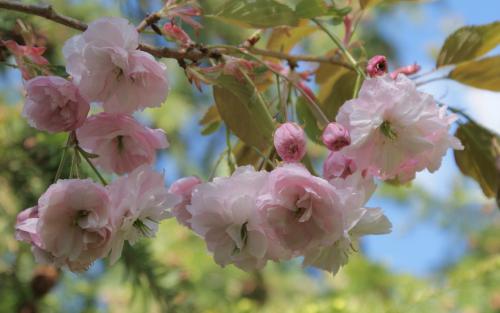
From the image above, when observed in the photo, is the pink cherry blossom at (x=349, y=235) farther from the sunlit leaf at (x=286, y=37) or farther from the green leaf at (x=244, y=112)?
the sunlit leaf at (x=286, y=37)

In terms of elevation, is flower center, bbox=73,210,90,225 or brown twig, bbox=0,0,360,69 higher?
brown twig, bbox=0,0,360,69

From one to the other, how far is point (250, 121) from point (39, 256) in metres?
0.21

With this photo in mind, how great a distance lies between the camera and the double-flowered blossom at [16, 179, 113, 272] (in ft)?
1.72

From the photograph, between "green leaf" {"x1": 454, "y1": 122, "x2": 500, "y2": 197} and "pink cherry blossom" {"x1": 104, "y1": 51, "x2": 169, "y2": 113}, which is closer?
"pink cherry blossom" {"x1": 104, "y1": 51, "x2": 169, "y2": 113}

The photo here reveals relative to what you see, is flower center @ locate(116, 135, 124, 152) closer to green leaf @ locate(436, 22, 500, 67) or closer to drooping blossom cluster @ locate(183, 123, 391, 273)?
drooping blossom cluster @ locate(183, 123, 391, 273)

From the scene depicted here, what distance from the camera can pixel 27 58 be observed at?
0.59m

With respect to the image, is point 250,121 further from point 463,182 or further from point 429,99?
point 463,182

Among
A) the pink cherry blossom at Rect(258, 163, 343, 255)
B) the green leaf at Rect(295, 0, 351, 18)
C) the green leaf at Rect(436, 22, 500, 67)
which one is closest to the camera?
the pink cherry blossom at Rect(258, 163, 343, 255)

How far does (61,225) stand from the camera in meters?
0.53

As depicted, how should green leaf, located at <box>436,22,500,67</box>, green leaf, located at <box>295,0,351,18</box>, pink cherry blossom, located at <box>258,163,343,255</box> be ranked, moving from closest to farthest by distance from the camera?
pink cherry blossom, located at <box>258,163,343,255</box>, green leaf, located at <box>295,0,351,18</box>, green leaf, located at <box>436,22,500,67</box>

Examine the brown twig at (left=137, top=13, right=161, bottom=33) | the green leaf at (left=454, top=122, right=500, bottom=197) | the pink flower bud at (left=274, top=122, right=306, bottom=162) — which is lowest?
the green leaf at (left=454, top=122, right=500, bottom=197)

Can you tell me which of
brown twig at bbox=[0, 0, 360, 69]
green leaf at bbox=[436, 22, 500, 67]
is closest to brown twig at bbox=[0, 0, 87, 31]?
brown twig at bbox=[0, 0, 360, 69]

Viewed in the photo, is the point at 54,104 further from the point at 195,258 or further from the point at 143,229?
the point at 195,258

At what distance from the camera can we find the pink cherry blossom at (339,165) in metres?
0.57
